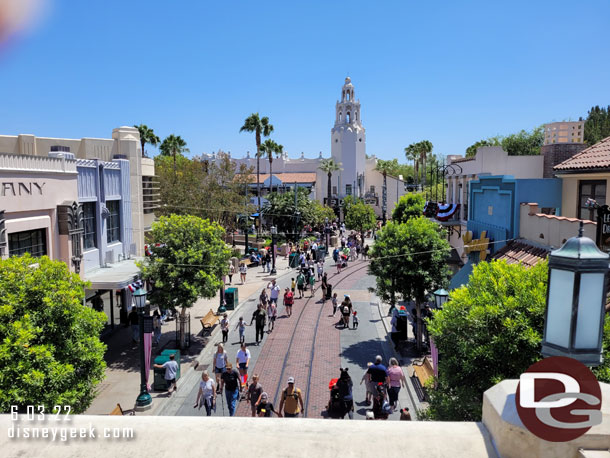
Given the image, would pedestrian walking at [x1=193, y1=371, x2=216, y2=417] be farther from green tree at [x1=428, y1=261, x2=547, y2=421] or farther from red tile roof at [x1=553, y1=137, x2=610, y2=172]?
red tile roof at [x1=553, y1=137, x2=610, y2=172]

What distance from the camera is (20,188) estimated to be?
46.9 feet

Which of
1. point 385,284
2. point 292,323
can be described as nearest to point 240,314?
point 292,323

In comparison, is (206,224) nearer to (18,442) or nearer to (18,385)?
(18,385)

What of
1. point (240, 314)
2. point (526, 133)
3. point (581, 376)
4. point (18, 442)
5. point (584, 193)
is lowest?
point (240, 314)

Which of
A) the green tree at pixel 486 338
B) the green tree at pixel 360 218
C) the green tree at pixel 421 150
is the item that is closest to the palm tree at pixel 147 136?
the green tree at pixel 360 218

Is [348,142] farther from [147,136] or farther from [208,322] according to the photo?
[208,322]

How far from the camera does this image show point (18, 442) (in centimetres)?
333

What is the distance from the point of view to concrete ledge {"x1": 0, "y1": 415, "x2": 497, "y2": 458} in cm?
322

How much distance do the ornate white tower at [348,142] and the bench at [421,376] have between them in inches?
2746

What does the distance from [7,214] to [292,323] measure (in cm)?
1194

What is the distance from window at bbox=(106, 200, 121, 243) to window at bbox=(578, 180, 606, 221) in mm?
17505

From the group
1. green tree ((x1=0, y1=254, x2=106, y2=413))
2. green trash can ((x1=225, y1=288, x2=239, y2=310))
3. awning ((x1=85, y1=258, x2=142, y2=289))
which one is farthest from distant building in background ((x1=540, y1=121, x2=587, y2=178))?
green tree ((x1=0, y1=254, x2=106, y2=413))

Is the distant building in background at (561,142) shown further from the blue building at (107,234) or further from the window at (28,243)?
the window at (28,243)

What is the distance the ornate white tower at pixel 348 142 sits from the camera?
278 feet
